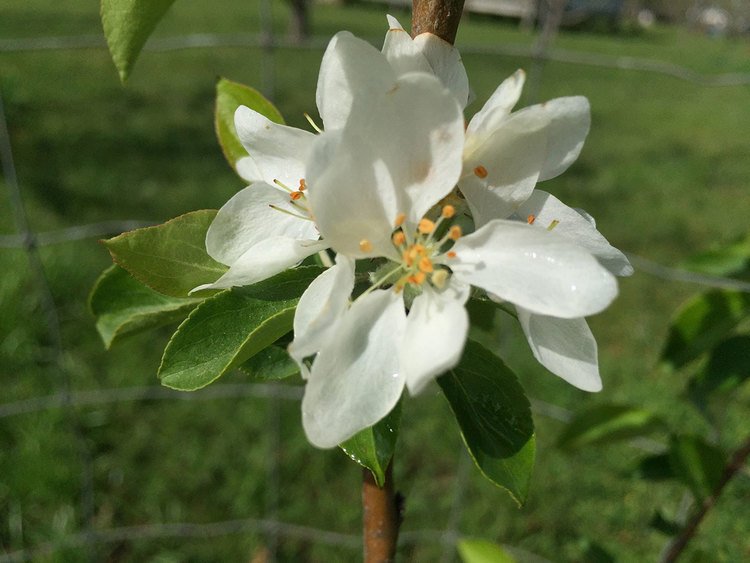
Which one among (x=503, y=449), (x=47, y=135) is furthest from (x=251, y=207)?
(x=47, y=135)

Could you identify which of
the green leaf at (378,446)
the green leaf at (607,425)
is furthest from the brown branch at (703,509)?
the green leaf at (378,446)

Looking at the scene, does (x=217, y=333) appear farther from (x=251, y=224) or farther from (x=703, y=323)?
(x=703, y=323)

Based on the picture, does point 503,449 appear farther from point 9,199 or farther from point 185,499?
point 9,199

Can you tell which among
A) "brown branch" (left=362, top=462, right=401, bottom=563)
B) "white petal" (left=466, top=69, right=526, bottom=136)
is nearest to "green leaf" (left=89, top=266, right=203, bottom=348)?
"brown branch" (left=362, top=462, right=401, bottom=563)

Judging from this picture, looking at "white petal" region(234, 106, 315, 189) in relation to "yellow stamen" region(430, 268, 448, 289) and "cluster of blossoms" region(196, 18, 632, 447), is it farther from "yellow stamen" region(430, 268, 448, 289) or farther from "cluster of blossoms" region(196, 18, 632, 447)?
"yellow stamen" region(430, 268, 448, 289)

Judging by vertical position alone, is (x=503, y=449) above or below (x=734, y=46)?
above

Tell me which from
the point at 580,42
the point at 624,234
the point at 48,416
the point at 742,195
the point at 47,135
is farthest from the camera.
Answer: the point at 580,42
